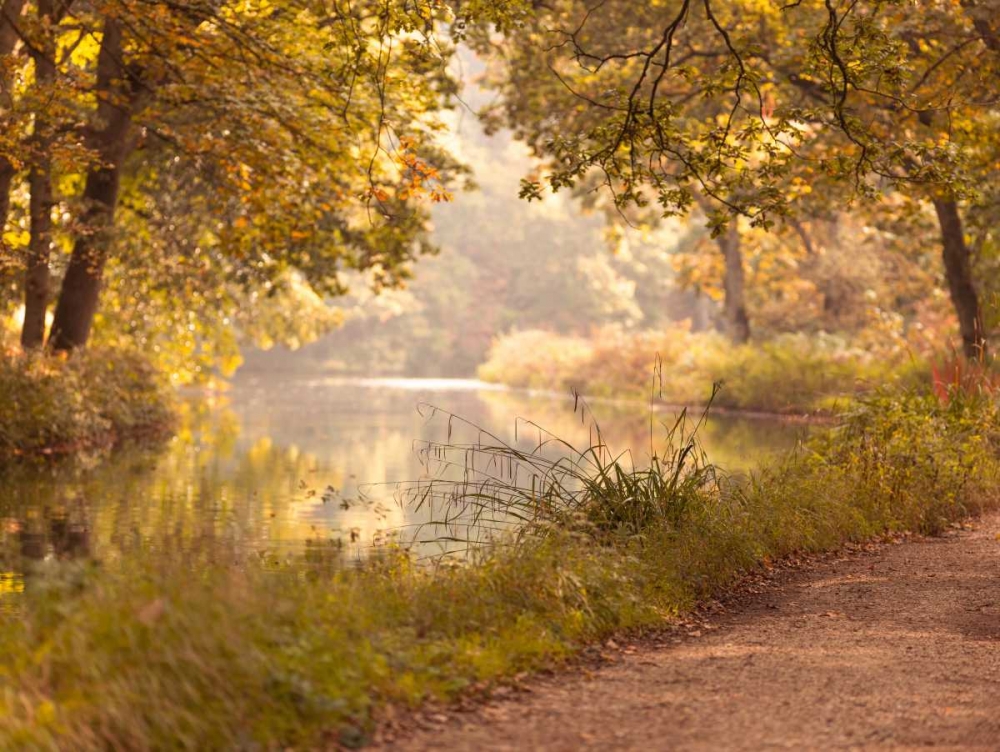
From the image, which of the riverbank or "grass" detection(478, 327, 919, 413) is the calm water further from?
"grass" detection(478, 327, 919, 413)

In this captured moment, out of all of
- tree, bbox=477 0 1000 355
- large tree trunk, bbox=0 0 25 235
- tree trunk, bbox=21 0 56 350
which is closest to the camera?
tree, bbox=477 0 1000 355

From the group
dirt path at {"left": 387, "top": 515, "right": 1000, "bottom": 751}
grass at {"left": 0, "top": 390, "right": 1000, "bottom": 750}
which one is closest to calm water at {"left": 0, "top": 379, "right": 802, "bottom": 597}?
grass at {"left": 0, "top": 390, "right": 1000, "bottom": 750}

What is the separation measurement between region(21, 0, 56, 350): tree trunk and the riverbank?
788mm

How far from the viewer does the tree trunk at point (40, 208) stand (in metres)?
14.7

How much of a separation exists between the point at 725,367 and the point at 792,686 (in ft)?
92.6

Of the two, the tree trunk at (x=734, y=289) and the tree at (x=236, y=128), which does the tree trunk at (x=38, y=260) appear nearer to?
the tree at (x=236, y=128)

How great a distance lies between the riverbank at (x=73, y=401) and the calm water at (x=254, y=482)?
729 mm

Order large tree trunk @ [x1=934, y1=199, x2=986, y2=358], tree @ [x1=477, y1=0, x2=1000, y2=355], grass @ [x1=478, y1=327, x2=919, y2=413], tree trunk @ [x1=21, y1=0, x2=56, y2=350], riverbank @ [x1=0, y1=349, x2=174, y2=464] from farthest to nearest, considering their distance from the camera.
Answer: grass @ [x1=478, y1=327, x2=919, y2=413], large tree trunk @ [x1=934, y1=199, x2=986, y2=358], riverbank @ [x1=0, y1=349, x2=174, y2=464], tree trunk @ [x1=21, y1=0, x2=56, y2=350], tree @ [x1=477, y1=0, x2=1000, y2=355]

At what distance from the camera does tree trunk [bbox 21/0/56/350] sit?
579 inches

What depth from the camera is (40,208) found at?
18.2 metres

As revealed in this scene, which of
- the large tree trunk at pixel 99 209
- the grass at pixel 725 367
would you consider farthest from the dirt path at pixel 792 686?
the large tree trunk at pixel 99 209

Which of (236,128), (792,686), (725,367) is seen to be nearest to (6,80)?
(236,128)

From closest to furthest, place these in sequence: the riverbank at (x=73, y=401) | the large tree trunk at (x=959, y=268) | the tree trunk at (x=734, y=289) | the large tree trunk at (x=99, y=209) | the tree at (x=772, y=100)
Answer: the tree at (x=772, y=100), the large tree trunk at (x=99, y=209), the riverbank at (x=73, y=401), the large tree trunk at (x=959, y=268), the tree trunk at (x=734, y=289)

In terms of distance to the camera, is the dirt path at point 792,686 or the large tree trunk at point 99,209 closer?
the dirt path at point 792,686
